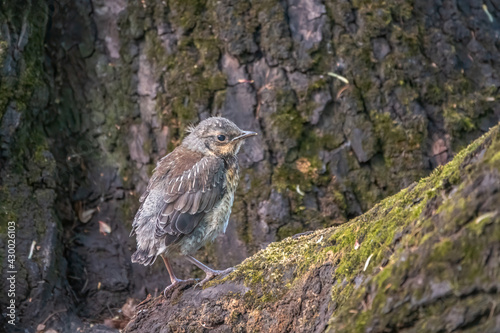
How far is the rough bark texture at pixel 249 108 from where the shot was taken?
651 cm

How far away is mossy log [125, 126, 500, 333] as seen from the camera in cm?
247

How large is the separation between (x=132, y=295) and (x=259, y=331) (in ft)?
11.5

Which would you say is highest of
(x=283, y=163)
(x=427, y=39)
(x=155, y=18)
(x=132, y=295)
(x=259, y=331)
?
(x=155, y=18)

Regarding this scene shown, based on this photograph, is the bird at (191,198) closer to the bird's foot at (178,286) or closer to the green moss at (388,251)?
the bird's foot at (178,286)

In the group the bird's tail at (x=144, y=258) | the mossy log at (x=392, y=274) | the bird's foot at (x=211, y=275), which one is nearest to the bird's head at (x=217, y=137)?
the bird's tail at (x=144, y=258)

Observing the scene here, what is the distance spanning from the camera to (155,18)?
7.03m

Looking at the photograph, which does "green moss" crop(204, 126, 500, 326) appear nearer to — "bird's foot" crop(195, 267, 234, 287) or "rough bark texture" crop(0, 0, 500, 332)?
"bird's foot" crop(195, 267, 234, 287)

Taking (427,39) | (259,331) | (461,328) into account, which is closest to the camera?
(461,328)

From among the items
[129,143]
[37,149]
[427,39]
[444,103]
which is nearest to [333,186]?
[444,103]

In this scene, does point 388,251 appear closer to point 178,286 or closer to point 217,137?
point 178,286

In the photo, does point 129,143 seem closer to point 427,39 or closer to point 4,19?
point 4,19

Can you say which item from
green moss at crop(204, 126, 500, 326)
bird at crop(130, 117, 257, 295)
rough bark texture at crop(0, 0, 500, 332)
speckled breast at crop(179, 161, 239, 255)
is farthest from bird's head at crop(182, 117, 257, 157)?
green moss at crop(204, 126, 500, 326)

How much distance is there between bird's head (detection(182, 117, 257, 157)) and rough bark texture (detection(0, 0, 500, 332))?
674 mm

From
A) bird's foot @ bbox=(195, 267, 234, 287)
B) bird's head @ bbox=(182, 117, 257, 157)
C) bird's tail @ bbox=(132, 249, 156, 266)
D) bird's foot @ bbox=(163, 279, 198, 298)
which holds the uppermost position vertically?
bird's head @ bbox=(182, 117, 257, 157)
